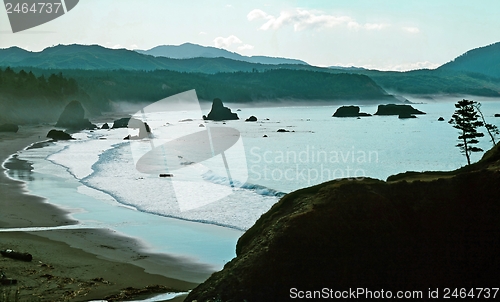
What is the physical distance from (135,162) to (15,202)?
18645 mm

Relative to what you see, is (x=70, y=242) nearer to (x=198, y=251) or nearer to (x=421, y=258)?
(x=198, y=251)

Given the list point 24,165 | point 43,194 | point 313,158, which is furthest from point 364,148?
point 43,194

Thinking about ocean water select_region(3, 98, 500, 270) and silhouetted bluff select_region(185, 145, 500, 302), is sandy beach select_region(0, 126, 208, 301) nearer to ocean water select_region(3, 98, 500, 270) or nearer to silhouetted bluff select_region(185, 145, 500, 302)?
ocean water select_region(3, 98, 500, 270)

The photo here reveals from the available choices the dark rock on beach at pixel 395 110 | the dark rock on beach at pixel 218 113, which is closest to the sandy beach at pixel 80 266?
the dark rock on beach at pixel 218 113

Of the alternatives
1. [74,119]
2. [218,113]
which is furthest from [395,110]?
[74,119]

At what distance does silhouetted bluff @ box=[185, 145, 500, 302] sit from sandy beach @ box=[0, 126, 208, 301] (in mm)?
3023

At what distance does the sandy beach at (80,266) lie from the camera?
955 cm

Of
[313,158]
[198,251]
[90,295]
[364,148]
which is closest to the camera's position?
[90,295]

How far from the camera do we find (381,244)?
6871mm

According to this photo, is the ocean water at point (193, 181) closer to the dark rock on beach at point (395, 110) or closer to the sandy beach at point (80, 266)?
the sandy beach at point (80, 266)

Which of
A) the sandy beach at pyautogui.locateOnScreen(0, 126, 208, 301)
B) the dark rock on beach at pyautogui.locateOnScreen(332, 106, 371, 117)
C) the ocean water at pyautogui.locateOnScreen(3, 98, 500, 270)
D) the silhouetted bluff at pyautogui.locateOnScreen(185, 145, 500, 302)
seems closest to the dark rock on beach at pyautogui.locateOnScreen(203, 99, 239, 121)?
the dark rock on beach at pyautogui.locateOnScreen(332, 106, 371, 117)

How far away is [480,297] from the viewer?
6352 millimetres

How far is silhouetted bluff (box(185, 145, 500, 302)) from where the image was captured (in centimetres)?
663

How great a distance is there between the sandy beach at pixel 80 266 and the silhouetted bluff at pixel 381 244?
9.92 feet
